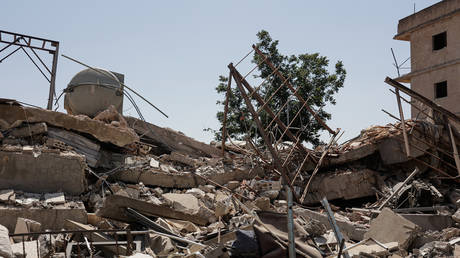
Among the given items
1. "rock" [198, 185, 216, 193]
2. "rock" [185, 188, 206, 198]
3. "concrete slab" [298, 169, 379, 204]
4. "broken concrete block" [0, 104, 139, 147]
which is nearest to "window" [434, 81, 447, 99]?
"concrete slab" [298, 169, 379, 204]

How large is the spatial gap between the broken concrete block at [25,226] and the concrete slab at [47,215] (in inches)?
16.4

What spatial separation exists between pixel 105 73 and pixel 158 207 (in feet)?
19.6

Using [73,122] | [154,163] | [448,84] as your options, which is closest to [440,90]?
[448,84]

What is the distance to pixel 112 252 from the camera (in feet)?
22.9

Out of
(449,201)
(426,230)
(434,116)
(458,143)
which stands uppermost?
(434,116)

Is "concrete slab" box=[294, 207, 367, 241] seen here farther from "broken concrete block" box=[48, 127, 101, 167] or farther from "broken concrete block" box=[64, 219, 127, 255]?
"broken concrete block" box=[48, 127, 101, 167]

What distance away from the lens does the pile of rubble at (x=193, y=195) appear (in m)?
6.74

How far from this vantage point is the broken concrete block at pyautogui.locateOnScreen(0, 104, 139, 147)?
30.7ft

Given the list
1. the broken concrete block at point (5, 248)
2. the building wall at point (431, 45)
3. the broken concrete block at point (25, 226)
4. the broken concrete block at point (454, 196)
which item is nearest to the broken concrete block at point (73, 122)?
the broken concrete block at point (25, 226)

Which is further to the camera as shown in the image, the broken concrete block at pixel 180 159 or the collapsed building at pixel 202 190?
the broken concrete block at pixel 180 159

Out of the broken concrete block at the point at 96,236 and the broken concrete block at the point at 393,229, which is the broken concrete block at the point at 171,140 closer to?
the broken concrete block at the point at 96,236

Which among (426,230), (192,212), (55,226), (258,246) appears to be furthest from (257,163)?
(258,246)

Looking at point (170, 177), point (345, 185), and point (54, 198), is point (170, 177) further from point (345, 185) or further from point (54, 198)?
point (345, 185)

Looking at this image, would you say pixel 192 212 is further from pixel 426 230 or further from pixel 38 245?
pixel 426 230
